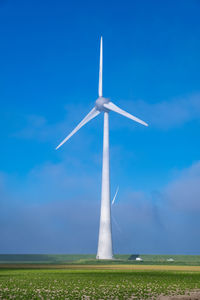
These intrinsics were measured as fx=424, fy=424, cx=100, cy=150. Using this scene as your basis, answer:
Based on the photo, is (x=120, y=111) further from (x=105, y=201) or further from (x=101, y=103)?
(x=105, y=201)

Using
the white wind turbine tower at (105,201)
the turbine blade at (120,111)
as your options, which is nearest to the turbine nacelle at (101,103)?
the turbine blade at (120,111)

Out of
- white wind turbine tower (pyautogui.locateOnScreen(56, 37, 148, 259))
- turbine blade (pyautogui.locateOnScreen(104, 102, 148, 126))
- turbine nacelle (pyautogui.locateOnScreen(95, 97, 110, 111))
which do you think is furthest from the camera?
turbine nacelle (pyautogui.locateOnScreen(95, 97, 110, 111))

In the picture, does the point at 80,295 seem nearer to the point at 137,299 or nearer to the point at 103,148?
the point at 137,299

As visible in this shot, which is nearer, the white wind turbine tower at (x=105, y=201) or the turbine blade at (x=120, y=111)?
the turbine blade at (x=120, y=111)

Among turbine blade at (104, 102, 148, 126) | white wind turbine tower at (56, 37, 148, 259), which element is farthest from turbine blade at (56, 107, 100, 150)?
turbine blade at (104, 102, 148, 126)

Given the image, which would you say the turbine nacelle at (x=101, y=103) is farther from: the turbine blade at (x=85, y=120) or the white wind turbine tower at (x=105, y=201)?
the white wind turbine tower at (x=105, y=201)

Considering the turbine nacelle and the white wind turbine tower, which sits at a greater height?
the turbine nacelle

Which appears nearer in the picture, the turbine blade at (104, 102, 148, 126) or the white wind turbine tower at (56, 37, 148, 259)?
the turbine blade at (104, 102, 148, 126)

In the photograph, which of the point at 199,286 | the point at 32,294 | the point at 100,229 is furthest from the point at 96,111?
the point at 32,294

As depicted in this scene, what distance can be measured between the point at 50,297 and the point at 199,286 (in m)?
15.1

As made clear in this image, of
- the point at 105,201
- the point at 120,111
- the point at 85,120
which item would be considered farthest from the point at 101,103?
the point at 105,201

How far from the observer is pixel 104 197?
94500mm

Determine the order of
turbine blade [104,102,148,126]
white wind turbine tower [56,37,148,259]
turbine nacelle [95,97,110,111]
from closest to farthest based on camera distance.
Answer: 1. turbine blade [104,102,148,126]
2. white wind turbine tower [56,37,148,259]
3. turbine nacelle [95,97,110,111]

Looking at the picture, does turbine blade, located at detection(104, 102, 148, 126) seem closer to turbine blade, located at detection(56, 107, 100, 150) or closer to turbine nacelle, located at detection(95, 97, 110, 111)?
turbine nacelle, located at detection(95, 97, 110, 111)
